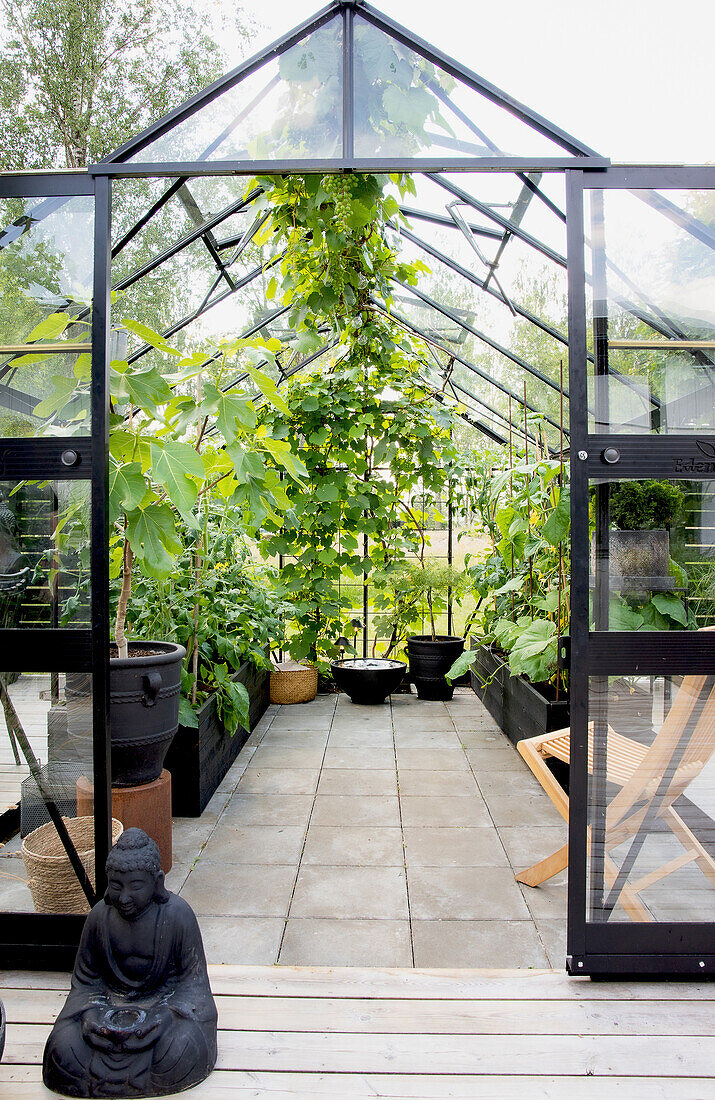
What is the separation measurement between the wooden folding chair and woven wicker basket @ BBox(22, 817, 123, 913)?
1.42 meters

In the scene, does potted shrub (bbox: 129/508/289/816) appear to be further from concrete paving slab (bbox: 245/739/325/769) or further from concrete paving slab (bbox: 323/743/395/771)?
concrete paving slab (bbox: 323/743/395/771)

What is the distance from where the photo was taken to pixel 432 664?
591 centimetres

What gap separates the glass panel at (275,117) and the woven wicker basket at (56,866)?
1986 mm

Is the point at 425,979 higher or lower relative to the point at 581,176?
lower

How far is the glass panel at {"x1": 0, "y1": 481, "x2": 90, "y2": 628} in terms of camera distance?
2.27 m

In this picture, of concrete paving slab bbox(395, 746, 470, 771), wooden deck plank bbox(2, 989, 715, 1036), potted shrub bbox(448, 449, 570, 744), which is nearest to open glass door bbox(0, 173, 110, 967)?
wooden deck plank bbox(2, 989, 715, 1036)

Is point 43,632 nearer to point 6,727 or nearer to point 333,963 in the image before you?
point 6,727

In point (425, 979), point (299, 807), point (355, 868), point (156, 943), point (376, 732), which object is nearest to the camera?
point (156, 943)

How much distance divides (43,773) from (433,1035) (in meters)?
1.28

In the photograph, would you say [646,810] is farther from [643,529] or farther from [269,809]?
[269,809]

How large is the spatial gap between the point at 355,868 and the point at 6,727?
Answer: 1.44m

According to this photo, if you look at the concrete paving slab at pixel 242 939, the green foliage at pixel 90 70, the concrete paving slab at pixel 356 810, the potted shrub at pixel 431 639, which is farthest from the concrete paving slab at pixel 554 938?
the green foliage at pixel 90 70

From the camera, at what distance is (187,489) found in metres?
2.17

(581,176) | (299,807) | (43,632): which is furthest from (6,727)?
(581,176)
